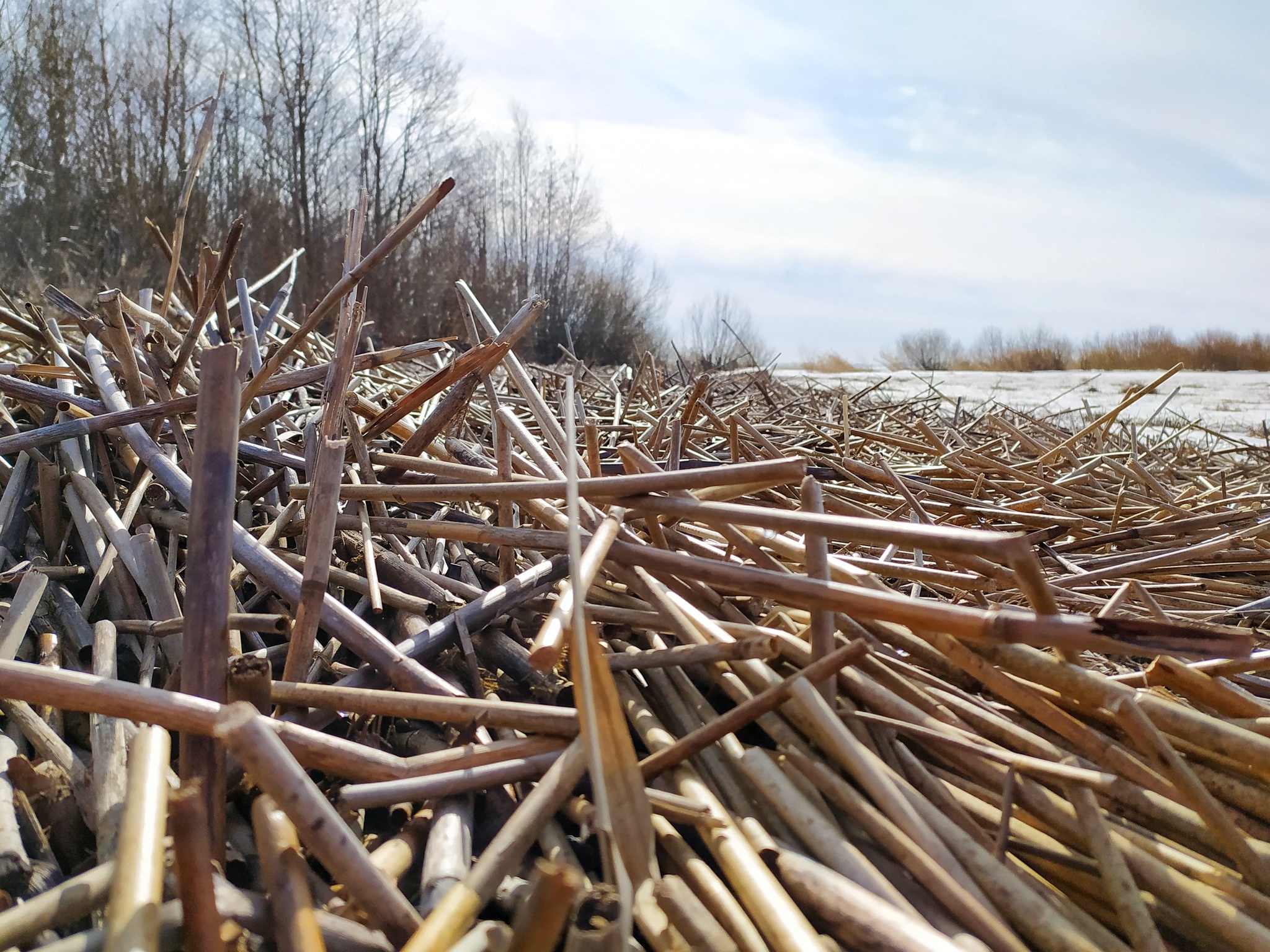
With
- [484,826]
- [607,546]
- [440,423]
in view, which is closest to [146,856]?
[484,826]

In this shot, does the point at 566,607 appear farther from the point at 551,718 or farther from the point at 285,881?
the point at 285,881

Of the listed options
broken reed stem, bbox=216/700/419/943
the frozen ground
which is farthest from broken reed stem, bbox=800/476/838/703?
the frozen ground

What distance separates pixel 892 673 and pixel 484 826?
50 cm

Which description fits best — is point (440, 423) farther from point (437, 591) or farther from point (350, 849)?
point (350, 849)

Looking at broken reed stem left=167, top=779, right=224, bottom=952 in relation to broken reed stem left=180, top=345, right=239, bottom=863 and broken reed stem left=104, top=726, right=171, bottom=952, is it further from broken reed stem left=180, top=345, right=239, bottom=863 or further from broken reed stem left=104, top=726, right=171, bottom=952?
broken reed stem left=180, top=345, right=239, bottom=863

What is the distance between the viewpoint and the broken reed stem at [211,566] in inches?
28.8

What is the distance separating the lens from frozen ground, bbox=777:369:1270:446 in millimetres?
5730

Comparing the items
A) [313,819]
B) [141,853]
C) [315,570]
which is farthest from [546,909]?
[315,570]

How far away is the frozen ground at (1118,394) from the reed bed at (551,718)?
406 cm

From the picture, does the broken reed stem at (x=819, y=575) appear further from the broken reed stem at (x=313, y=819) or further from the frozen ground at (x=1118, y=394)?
the frozen ground at (x=1118, y=394)

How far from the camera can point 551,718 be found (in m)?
0.85

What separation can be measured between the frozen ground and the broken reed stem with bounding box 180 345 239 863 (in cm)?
452

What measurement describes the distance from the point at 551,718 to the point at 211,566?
37 cm

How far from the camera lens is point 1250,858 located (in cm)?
72
